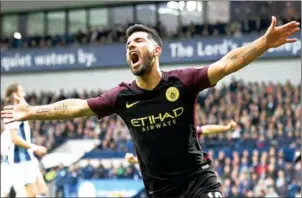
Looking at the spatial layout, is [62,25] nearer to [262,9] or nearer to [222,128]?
[262,9]

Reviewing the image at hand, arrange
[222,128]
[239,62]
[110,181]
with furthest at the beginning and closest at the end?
1. [110,181]
2. [222,128]
3. [239,62]

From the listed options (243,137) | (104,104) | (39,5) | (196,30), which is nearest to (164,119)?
(104,104)

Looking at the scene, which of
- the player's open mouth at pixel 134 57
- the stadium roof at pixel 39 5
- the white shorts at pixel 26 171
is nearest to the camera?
the player's open mouth at pixel 134 57

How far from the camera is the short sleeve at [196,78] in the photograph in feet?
17.0

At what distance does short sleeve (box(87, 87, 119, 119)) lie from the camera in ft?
18.2

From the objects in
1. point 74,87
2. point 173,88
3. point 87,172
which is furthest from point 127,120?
point 74,87

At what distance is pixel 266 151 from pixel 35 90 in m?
15.8

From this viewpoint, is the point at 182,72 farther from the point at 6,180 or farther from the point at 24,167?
the point at 6,180

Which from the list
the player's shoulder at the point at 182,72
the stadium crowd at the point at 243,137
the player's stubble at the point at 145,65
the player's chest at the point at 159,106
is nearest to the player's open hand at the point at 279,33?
the player's shoulder at the point at 182,72

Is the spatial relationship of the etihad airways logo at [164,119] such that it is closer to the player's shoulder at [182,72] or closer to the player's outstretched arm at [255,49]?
the player's shoulder at [182,72]

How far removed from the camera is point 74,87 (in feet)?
106

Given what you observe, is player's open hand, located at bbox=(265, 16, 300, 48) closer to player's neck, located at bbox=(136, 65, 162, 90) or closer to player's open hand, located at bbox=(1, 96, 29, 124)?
player's neck, located at bbox=(136, 65, 162, 90)

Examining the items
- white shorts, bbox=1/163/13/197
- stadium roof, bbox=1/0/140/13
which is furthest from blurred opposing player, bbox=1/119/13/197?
stadium roof, bbox=1/0/140/13

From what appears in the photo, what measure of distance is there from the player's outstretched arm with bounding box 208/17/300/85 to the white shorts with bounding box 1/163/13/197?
19.5 ft
